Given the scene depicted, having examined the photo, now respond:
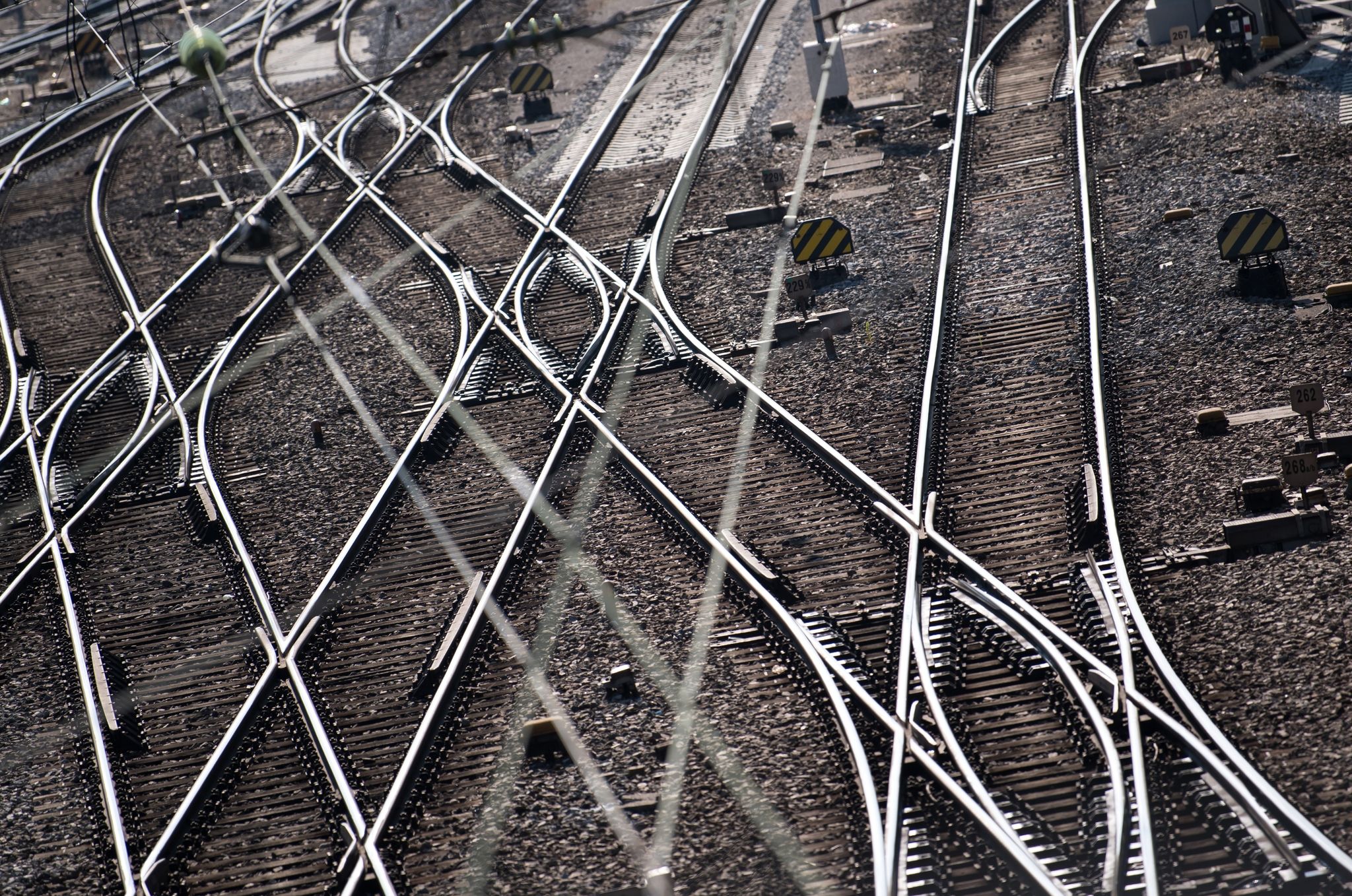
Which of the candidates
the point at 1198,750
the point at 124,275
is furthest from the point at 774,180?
the point at 1198,750

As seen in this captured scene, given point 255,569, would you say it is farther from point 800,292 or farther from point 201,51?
point 201,51

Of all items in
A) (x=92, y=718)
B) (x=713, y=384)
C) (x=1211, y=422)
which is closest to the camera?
(x=92, y=718)

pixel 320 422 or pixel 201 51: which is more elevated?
pixel 201 51

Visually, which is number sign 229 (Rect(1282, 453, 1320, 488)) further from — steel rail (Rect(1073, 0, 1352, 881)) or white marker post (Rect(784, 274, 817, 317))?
white marker post (Rect(784, 274, 817, 317))

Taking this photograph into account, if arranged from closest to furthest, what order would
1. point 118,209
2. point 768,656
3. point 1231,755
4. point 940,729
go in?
point 1231,755
point 940,729
point 768,656
point 118,209

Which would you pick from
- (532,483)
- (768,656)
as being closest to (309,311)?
(532,483)

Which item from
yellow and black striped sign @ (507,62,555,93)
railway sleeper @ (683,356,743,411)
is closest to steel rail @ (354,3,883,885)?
railway sleeper @ (683,356,743,411)

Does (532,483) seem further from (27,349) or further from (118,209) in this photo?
(118,209)
